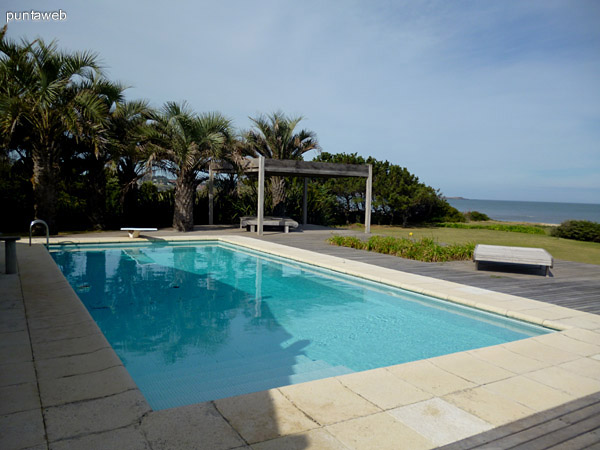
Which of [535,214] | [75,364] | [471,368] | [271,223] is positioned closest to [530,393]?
[471,368]

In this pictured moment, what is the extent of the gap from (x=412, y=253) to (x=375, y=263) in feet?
5.12

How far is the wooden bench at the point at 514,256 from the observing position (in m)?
8.13

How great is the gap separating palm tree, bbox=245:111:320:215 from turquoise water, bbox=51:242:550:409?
9.02 metres

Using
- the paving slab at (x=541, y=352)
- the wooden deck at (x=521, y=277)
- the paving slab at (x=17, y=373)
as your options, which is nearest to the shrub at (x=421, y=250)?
the wooden deck at (x=521, y=277)

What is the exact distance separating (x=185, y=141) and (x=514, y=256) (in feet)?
34.5

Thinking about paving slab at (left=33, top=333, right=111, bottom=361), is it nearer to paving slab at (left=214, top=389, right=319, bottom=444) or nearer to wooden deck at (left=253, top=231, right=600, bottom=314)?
paving slab at (left=214, top=389, right=319, bottom=444)

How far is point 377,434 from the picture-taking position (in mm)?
2561

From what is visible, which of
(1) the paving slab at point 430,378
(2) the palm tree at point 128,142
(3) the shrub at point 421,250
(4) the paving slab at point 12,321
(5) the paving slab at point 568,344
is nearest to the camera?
(1) the paving slab at point 430,378

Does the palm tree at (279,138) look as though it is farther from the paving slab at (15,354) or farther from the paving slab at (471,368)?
the paving slab at (471,368)

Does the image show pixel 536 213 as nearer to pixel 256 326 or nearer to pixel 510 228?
pixel 510 228

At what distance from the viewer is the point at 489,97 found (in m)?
21.3

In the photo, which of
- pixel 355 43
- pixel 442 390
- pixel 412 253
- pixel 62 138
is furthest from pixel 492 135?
pixel 442 390

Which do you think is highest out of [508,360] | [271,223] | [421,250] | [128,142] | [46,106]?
[46,106]

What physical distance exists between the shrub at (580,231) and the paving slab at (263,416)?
18140mm
